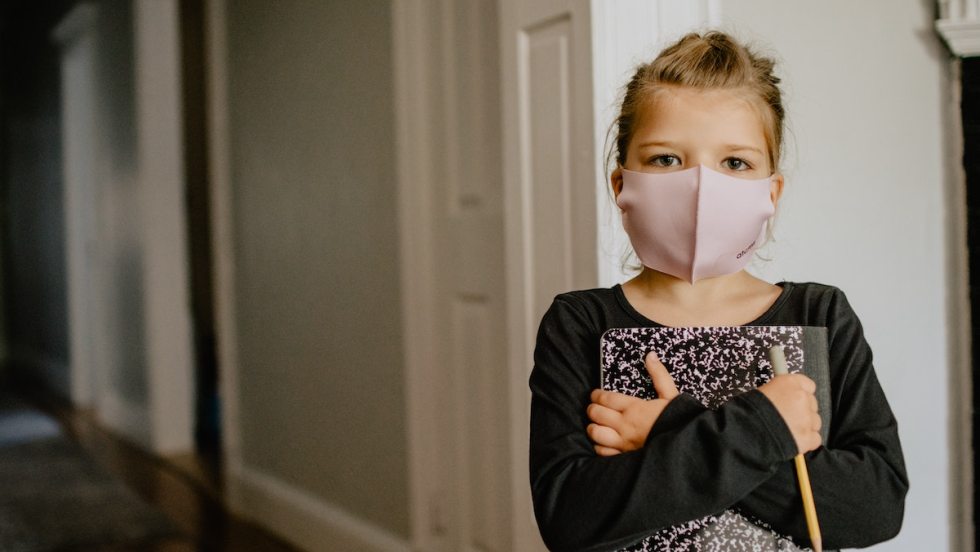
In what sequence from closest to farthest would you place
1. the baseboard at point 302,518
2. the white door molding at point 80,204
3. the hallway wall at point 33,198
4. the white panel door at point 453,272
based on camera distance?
the white panel door at point 453,272
the baseboard at point 302,518
the white door molding at point 80,204
the hallway wall at point 33,198

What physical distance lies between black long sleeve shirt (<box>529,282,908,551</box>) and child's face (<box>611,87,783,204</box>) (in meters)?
0.13

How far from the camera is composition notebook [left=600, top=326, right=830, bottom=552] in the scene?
79cm

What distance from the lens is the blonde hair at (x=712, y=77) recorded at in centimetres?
83

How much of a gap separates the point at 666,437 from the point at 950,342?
0.99 meters

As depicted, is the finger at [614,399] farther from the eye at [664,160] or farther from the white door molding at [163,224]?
the white door molding at [163,224]

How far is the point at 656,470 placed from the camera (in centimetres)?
76

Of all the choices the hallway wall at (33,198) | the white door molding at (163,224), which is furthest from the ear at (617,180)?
the hallway wall at (33,198)

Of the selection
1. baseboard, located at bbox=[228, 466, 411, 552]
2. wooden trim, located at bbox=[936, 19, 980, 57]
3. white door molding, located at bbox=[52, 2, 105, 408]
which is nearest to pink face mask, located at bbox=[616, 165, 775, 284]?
wooden trim, located at bbox=[936, 19, 980, 57]

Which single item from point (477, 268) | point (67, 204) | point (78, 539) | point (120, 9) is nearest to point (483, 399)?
point (477, 268)

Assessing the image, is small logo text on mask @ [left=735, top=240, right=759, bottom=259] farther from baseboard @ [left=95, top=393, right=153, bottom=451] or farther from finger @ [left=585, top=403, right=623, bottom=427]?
baseboard @ [left=95, top=393, right=153, bottom=451]

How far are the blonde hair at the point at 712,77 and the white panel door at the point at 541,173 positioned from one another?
0.43 m

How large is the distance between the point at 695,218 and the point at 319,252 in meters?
2.02

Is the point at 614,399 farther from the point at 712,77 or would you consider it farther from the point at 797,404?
the point at 712,77

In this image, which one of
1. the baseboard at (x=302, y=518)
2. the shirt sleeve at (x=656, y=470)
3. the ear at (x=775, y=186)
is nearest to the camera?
the shirt sleeve at (x=656, y=470)
